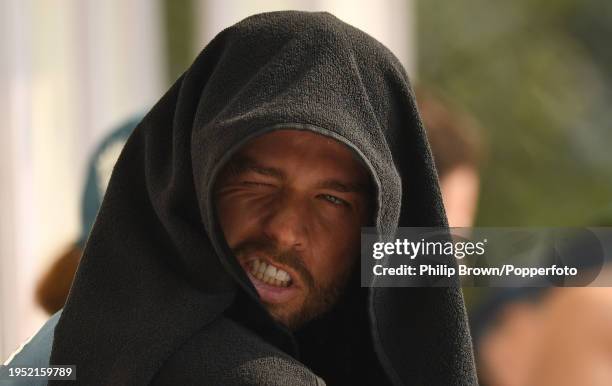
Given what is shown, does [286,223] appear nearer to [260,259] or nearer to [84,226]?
[260,259]

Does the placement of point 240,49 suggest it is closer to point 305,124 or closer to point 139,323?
point 305,124

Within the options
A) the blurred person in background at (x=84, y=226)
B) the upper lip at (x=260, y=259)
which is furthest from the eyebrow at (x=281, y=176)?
the blurred person in background at (x=84, y=226)

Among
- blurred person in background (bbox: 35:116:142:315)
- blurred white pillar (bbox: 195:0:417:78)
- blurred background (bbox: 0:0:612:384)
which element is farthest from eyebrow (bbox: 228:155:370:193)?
blurred white pillar (bbox: 195:0:417:78)

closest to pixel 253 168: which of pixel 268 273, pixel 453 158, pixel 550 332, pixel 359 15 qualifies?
pixel 268 273

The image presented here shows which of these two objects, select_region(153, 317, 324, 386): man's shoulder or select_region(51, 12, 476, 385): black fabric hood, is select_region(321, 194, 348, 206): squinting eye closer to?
select_region(51, 12, 476, 385): black fabric hood

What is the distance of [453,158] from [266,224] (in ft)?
2.70

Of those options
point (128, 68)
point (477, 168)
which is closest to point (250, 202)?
point (477, 168)

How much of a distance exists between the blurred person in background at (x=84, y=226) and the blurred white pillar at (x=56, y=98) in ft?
1.44

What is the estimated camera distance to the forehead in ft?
4.43

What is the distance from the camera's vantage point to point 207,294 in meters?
1.32

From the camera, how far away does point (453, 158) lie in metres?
2.13

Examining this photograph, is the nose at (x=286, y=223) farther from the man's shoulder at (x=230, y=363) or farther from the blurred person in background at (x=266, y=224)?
the man's shoulder at (x=230, y=363)

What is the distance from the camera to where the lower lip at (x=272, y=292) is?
140 centimetres

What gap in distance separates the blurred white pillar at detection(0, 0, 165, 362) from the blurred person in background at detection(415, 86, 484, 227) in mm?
1005
